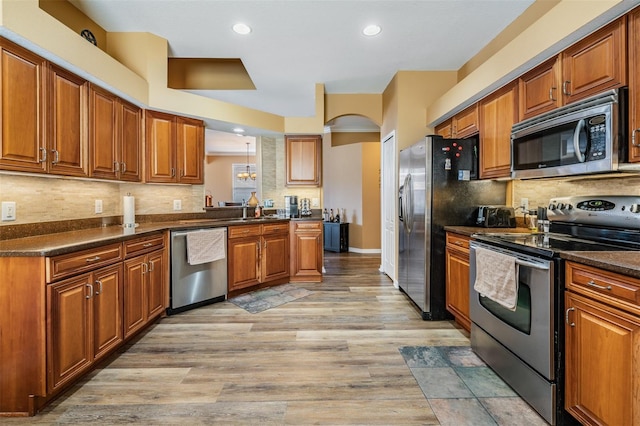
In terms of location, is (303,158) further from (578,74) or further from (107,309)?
(578,74)

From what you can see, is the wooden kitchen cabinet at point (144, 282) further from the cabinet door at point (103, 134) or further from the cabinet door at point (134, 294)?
the cabinet door at point (103, 134)

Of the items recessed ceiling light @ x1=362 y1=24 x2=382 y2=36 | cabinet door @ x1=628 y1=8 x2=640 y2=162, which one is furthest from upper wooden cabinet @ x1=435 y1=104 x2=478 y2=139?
cabinet door @ x1=628 y1=8 x2=640 y2=162

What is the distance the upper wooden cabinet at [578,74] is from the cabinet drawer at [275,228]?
9.53ft

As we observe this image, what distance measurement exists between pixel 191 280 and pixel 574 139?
3394 millimetres

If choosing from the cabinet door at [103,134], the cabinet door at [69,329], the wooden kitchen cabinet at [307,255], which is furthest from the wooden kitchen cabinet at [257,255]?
the cabinet door at [69,329]

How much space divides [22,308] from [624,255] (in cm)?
306

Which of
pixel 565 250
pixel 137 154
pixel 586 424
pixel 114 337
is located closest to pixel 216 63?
pixel 137 154

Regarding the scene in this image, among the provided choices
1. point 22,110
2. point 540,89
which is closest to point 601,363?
point 540,89

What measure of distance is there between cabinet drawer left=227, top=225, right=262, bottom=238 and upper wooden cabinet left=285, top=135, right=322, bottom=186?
1.05 meters

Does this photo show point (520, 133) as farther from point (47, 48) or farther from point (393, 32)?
point (47, 48)

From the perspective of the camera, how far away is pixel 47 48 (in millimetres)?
2018

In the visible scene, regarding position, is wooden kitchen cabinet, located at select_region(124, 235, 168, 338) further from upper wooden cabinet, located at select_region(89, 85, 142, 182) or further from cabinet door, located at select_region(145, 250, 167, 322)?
upper wooden cabinet, located at select_region(89, 85, 142, 182)

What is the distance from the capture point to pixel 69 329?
6.01 feet

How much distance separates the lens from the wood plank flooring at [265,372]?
169 centimetres
